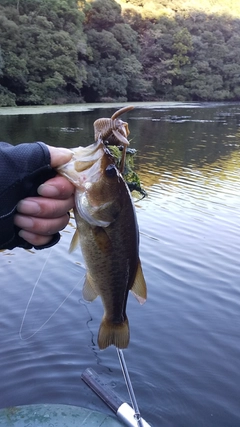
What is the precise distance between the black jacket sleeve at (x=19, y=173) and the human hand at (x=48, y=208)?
0.03 metres

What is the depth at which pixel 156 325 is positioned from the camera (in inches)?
285

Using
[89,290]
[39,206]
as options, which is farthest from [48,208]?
[89,290]

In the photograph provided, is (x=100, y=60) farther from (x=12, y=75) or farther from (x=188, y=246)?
(x=188, y=246)

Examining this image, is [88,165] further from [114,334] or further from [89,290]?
[114,334]

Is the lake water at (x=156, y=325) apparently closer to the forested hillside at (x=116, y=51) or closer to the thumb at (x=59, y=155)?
the thumb at (x=59, y=155)

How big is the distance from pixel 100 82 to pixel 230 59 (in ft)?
89.7

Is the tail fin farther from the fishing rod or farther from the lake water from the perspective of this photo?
the lake water

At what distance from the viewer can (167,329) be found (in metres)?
7.16

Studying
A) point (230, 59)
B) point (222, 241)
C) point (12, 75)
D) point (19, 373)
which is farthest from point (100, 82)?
point (19, 373)

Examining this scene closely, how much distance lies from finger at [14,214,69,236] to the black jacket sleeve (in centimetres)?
4

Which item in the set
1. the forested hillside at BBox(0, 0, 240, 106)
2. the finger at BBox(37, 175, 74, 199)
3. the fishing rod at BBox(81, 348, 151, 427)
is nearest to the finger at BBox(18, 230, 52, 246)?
the finger at BBox(37, 175, 74, 199)

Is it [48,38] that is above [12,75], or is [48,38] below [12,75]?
above

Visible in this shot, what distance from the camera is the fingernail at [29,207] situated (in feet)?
6.76

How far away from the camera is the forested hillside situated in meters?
46.2
